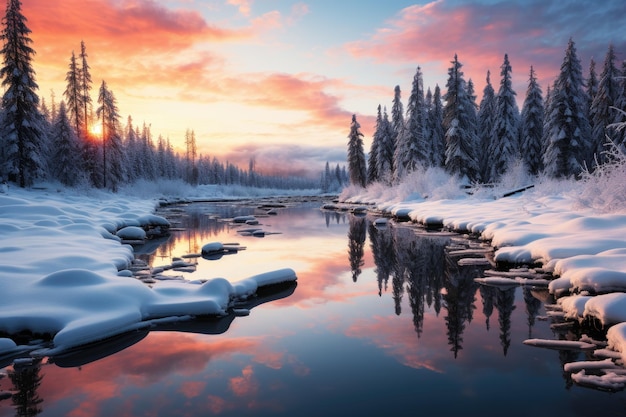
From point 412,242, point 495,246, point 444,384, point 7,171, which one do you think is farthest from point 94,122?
point 444,384

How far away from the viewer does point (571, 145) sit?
32.3 metres

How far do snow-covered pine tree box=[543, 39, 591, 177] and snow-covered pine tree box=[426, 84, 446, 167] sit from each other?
41.7 feet

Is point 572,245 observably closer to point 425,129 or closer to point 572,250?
point 572,250

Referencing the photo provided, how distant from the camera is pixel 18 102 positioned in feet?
107

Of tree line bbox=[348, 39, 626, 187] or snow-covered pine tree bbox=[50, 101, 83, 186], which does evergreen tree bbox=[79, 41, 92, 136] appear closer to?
snow-covered pine tree bbox=[50, 101, 83, 186]

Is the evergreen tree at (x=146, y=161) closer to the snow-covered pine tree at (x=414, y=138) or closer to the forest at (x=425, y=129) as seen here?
the forest at (x=425, y=129)

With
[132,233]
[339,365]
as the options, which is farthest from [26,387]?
[132,233]

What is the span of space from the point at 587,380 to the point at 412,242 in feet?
35.4

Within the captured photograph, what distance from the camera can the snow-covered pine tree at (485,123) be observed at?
46.3 meters

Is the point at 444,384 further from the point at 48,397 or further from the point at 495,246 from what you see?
the point at 495,246

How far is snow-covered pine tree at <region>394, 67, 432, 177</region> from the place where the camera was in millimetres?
40062

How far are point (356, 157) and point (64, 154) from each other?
34.8 m

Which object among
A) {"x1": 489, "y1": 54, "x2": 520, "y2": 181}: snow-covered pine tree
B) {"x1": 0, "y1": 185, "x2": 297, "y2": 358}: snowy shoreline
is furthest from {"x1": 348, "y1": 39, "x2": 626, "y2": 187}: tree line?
{"x1": 0, "y1": 185, "x2": 297, "y2": 358}: snowy shoreline

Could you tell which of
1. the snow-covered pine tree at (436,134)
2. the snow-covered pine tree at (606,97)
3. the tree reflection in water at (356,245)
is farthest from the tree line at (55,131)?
the snow-covered pine tree at (606,97)
